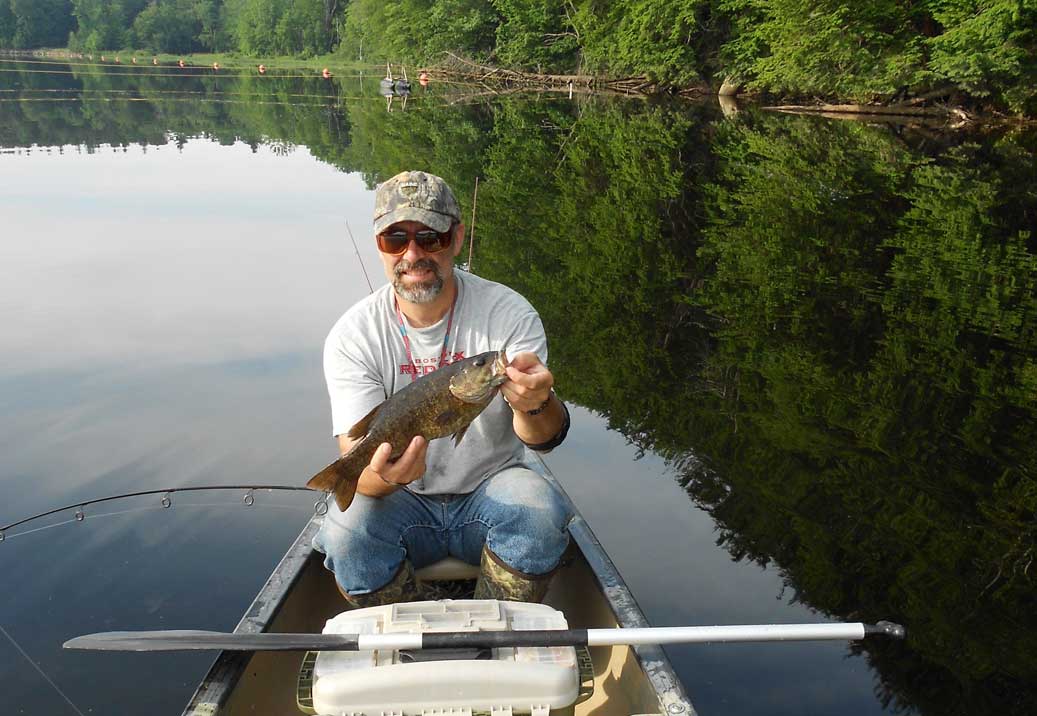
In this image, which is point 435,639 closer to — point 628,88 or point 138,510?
point 138,510

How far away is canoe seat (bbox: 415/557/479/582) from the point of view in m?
3.73

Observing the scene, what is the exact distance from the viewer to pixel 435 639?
113 inches

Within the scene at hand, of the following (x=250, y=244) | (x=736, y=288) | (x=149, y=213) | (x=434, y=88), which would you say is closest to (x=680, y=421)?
(x=736, y=288)

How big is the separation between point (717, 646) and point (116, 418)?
5.92m

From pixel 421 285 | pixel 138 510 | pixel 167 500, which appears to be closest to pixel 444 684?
pixel 421 285

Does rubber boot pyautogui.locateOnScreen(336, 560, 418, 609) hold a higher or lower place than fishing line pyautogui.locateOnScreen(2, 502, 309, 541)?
higher

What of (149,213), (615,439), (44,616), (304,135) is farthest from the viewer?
(304,135)

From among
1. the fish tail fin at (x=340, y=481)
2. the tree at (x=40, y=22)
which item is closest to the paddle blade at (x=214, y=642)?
the fish tail fin at (x=340, y=481)

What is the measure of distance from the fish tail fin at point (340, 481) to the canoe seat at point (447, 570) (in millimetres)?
697

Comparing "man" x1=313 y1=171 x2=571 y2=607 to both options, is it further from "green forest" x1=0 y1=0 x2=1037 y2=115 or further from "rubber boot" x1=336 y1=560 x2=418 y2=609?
"green forest" x1=0 y1=0 x2=1037 y2=115

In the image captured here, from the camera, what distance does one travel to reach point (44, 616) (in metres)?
4.91

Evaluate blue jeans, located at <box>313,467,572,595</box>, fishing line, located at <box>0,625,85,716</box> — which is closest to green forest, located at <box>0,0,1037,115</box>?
blue jeans, located at <box>313,467,572,595</box>

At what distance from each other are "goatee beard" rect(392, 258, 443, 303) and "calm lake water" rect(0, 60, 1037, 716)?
102 inches

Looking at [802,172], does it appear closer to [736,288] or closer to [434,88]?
[736,288]
